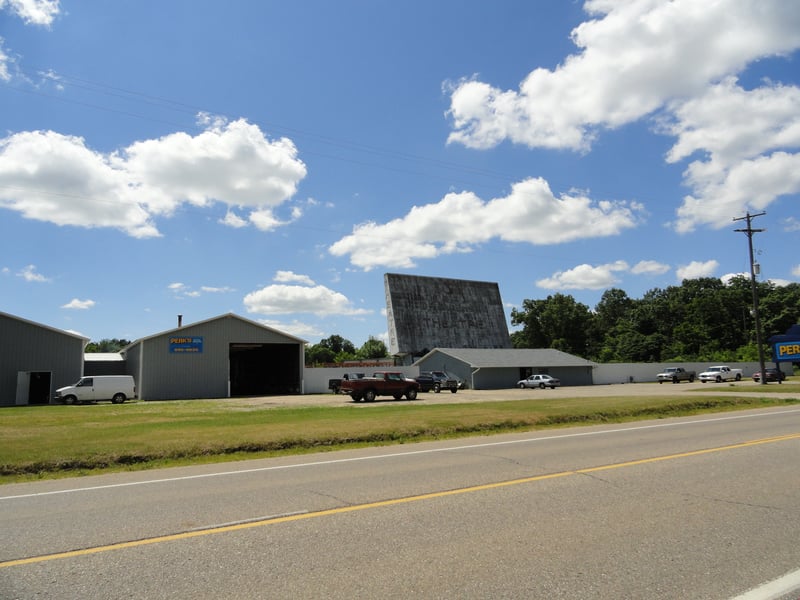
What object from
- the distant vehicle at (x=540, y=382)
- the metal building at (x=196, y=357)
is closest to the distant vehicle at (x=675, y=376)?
the distant vehicle at (x=540, y=382)

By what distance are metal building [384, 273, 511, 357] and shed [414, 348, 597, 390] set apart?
881 centimetres

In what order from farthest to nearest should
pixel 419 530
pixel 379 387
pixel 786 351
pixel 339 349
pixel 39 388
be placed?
pixel 339 349 < pixel 786 351 < pixel 39 388 < pixel 379 387 < pixel 419 530

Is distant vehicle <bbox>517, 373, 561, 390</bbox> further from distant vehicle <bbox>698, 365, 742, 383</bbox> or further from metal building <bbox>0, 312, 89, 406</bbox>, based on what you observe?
metal building <bbox>0, 312, 89, 406</bbox>

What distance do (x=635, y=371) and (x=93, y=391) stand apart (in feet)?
185

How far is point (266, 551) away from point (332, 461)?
20.1 feet

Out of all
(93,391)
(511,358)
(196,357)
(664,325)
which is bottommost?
(93,391)

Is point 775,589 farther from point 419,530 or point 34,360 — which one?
point 34,360

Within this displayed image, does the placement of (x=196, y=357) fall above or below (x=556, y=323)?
below

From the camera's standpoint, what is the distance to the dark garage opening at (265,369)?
1986 inches

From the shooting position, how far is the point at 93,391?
37531 millimetres

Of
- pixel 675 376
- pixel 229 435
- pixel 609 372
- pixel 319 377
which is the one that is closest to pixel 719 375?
pixel 675 376

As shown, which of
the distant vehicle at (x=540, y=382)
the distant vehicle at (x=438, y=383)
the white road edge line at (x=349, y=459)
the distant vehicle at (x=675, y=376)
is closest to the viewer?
the white road edge line at (x=349, y=459)

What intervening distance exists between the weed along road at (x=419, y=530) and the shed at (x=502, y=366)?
149 feet

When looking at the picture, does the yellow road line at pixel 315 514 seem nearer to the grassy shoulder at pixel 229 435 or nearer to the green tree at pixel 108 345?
the grassy shoulder at pixel 229 435
